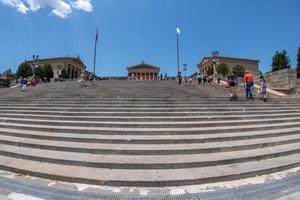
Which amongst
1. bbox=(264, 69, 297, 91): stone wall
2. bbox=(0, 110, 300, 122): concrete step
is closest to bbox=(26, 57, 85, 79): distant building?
bbox=(264, 69, 297, 91): stone wall

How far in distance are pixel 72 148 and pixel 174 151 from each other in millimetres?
2490

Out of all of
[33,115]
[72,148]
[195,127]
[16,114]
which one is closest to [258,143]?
[195,127]

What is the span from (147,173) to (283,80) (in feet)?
59.3

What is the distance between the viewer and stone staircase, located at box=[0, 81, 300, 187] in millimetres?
4812

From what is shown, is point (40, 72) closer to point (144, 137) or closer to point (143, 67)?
point (143, 67)

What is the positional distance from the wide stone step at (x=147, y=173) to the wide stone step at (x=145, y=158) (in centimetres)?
13

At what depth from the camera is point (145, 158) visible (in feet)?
17.8

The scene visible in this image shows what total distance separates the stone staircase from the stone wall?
8.87m

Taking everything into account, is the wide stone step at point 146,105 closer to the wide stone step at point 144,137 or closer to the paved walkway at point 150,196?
the wide stone step at point 144,137

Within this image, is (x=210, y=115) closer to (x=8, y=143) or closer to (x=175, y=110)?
(x=175, y=110)

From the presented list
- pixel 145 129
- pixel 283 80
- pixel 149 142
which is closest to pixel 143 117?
pixel 145 129

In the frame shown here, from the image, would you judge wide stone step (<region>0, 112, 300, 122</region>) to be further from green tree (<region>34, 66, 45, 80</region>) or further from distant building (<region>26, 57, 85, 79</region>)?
distant building (<region>26, 57, 85, 79</region>)

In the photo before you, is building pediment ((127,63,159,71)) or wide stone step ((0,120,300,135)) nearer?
wide stone step ((0,120,300,135))

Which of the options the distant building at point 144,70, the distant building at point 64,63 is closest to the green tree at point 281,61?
the distant building at point 144,70
